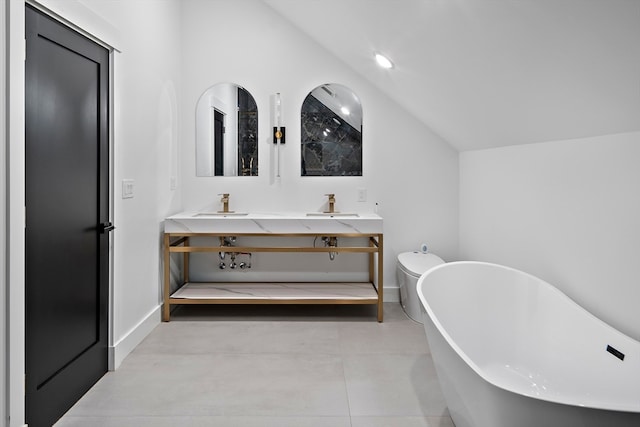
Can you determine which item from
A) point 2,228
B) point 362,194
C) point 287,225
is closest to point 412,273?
point 362,194

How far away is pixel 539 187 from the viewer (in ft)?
8.42

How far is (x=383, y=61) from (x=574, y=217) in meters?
1.59

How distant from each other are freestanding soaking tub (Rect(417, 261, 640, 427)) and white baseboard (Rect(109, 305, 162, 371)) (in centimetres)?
173

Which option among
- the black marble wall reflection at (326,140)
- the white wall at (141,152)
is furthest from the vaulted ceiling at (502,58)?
the white wall at (141,152)

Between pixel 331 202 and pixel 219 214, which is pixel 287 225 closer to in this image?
pixel 331 202

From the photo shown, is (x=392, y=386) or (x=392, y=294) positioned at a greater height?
(x=392, y=294)

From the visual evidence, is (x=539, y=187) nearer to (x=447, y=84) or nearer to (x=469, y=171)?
(x=447, y=84)

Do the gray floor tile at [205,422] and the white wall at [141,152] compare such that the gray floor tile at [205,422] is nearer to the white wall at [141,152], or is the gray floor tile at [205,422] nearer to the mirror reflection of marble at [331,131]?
the white wall at [141,152]

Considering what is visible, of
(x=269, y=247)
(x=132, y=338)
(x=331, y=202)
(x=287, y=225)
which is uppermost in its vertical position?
(x=331, y=202)

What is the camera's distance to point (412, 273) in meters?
3.27

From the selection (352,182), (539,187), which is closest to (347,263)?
(352,182)

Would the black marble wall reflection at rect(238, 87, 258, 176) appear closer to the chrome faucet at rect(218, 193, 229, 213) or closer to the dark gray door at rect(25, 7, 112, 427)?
the chrome faucet at rect(218, 193, 229, 213)

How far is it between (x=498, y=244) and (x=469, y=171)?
0.74m

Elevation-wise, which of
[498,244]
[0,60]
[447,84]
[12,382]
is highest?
[447,84]
